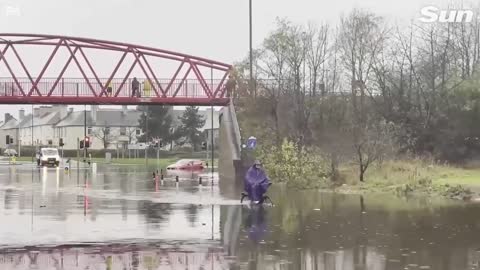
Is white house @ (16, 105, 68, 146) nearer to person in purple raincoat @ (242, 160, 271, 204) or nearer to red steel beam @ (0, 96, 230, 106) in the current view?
red steel beam @ (0, 96, 230, 106)

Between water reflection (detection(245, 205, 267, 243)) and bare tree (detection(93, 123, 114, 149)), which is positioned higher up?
bare tree (detection(93, 123, 114, 149))

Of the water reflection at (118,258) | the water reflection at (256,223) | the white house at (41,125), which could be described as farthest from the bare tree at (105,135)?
the water reflection at (118,258)

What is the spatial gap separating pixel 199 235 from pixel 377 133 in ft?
73.3

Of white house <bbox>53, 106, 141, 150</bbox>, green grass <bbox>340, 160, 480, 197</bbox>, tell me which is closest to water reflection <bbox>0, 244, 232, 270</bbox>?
green grass <bbox>340, 160, 480, 197</bbox>

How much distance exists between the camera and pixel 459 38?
65000 mm

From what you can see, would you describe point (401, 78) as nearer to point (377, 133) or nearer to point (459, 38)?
point (459, 38)

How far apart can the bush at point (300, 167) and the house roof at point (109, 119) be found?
120 metres

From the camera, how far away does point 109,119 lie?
161000 mm

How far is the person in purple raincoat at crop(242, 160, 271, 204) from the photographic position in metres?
26.3

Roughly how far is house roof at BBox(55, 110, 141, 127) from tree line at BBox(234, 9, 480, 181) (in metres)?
99.8

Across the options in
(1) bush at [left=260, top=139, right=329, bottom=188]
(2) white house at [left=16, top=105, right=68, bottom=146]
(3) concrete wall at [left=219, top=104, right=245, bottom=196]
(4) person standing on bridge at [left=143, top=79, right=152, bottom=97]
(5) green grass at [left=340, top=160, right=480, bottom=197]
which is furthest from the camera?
(2) white house at [left=16, top=105, right=68, bottom=146]

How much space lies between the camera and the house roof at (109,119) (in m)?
159

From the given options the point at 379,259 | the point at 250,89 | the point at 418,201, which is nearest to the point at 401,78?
the point at 250,89

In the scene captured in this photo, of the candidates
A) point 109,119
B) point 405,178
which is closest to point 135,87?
point 405,178
